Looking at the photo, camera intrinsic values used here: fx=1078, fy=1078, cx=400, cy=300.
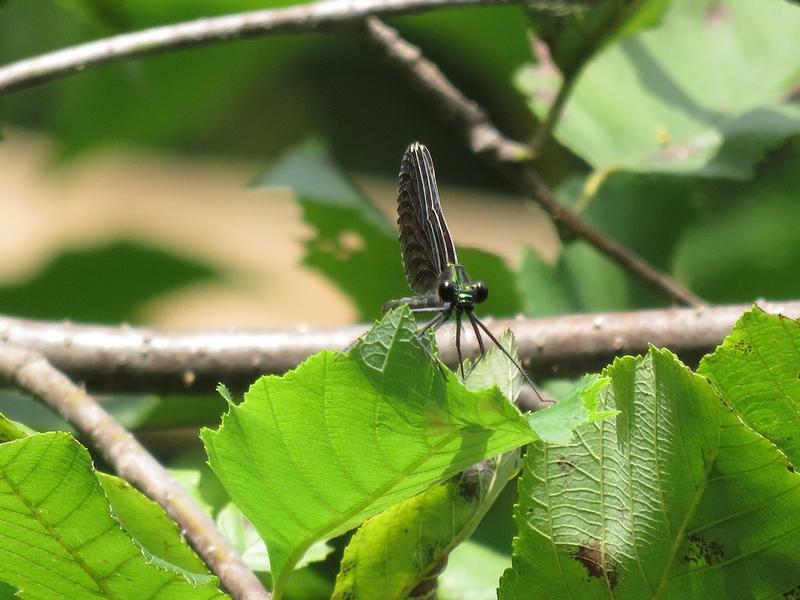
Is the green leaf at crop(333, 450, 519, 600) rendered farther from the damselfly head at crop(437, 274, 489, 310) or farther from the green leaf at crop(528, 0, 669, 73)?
the green leaf at crop(528, 0, 669, 73)

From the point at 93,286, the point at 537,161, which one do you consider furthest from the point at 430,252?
the point at 93,286

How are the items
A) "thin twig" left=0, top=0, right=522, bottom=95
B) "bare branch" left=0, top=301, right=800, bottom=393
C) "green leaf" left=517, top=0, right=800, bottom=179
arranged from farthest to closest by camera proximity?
"green leaf" left=517, top=0, right=800, bottom=179 < "bare branch" left=0, top=301, right=800, bottom=393 < "thin twig" left=0, top=0, right=522, bottom=95

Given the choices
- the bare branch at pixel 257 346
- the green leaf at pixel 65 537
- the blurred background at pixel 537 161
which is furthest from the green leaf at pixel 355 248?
the green leaf at pixel 65 537

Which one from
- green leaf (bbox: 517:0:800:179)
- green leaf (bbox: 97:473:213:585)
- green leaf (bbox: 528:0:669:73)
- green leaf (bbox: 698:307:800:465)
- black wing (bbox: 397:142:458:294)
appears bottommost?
green leaf (bbox: 97:473:213:585)

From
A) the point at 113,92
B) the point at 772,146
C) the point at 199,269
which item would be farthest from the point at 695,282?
the point at 113,92

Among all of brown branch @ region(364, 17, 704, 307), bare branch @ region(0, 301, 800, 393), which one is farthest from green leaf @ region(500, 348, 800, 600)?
brown branch @ region(364, 17, 704, 307)
